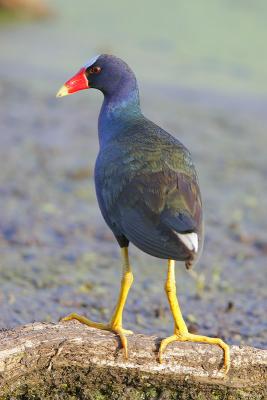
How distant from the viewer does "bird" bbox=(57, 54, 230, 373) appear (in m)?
3.34

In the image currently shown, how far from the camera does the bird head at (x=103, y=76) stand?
4.34 meters

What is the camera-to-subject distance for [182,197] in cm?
349

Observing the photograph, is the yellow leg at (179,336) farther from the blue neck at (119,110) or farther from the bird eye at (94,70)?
the bird eye at (94,70)

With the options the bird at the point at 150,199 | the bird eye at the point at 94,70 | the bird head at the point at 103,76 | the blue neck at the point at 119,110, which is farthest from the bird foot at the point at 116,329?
the bird eye at the point at 94,70

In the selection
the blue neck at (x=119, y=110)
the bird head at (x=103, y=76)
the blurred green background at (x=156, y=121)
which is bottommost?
the blurred green background at (x=156, y=121)

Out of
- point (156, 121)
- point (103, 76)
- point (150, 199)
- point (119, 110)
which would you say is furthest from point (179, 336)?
point (156, 121)

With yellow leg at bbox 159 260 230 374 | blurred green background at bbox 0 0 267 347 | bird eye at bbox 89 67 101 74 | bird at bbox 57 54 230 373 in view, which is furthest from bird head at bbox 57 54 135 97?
blurred green background at bbox 0 0 267 347

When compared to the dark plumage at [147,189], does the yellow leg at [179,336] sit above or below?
below

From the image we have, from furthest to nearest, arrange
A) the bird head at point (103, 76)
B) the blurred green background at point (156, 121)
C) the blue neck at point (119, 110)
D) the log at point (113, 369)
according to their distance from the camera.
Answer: the blurred green background at point (156, 121)
the bird head at point (103, 76)
the blue neck at point (119, 110)
the log at point (113, 369)

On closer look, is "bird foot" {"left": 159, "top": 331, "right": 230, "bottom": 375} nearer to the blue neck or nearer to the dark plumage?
the dark plumage

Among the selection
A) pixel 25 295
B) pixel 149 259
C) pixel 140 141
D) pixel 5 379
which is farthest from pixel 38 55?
pixel 5 379

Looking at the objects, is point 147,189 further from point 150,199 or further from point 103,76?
point 103,76

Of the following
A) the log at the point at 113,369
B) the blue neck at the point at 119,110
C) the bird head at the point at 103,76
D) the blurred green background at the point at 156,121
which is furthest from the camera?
the blurred green background at the point at 156,121

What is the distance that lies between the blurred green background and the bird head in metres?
1.31
